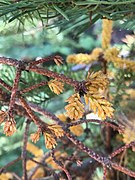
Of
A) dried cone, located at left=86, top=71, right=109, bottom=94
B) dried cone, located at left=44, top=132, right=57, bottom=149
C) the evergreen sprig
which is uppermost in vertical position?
the evergreen sprig

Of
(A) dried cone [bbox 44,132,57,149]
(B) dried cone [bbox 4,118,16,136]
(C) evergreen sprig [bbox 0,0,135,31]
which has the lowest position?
(A) dried cone [bbox 44,132,57,149]

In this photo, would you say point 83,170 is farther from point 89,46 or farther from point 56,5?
point 89,46

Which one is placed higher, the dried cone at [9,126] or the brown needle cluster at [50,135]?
the dried cone at [9,126]

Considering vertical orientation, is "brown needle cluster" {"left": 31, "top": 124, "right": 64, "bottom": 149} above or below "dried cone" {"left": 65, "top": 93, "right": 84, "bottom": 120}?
below

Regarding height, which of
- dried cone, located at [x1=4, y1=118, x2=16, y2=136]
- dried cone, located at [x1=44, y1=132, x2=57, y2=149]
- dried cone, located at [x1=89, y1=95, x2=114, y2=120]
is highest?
dried cone, located at [x1=89, y1=95, x2=114, y2=120]

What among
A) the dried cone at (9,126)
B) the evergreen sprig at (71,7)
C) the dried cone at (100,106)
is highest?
the evergreen sprig at (71,7)

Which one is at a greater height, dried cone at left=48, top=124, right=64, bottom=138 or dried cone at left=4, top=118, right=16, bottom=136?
dried cone at left=4, top=118, right=16, bottom=136

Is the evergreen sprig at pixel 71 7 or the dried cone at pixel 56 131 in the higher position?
the evergreen sprig at pixel 71 7

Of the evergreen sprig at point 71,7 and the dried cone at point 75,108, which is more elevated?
the evergreen sprig at point 71,7

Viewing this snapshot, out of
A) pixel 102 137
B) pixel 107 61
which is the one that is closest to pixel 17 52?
pixel 102 137

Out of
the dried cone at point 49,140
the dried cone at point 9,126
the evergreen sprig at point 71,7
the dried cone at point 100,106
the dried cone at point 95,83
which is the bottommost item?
the dried cone at point 49,140

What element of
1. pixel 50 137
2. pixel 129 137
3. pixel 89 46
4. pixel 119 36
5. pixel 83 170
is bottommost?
pixel 89 46
